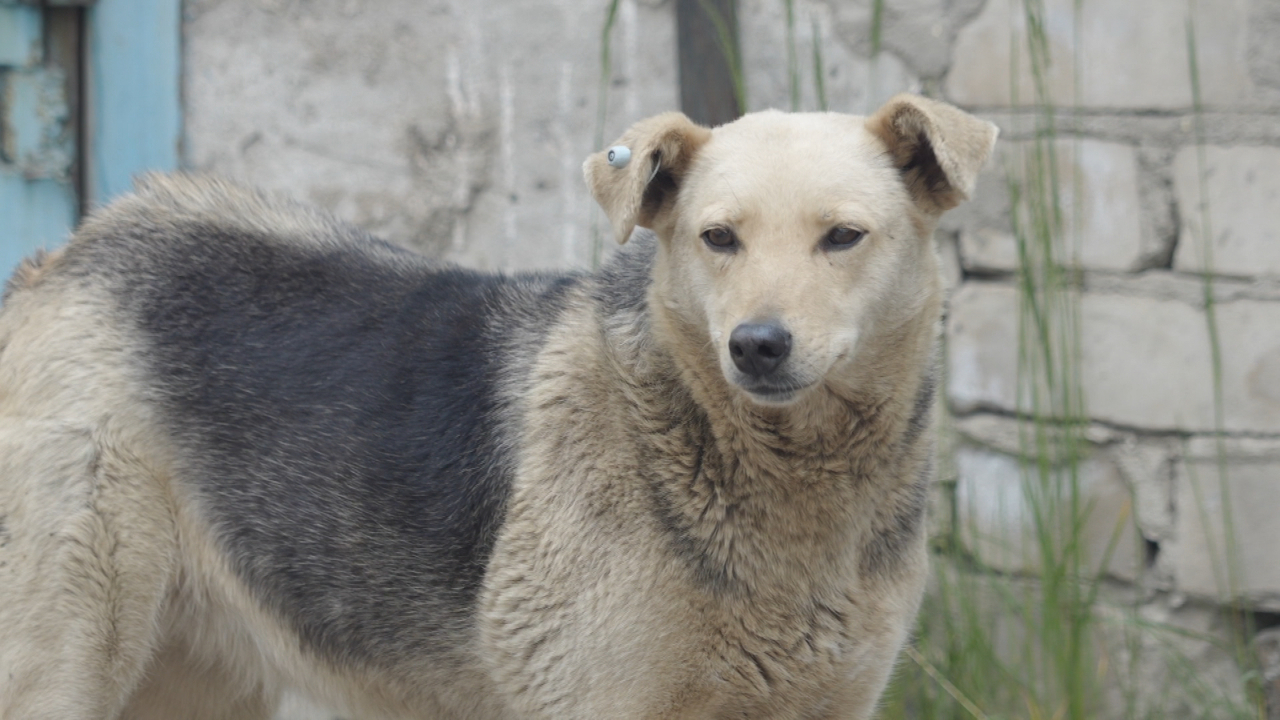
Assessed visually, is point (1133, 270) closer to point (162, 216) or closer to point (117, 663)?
point (162, 216)

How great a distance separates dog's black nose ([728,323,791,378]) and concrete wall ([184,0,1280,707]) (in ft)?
4.35

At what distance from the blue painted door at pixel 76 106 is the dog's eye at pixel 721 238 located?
7.27ft

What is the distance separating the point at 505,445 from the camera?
2566 millimetres

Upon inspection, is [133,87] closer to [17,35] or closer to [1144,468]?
[17,35]

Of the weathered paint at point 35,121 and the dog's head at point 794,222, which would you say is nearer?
the dog's head at point 794,222

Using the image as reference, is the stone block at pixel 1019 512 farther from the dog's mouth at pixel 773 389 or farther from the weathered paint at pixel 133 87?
the weathered paint at pixel 133 87

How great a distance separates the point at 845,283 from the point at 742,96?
120 centimetres

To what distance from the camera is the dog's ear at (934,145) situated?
2.28 m

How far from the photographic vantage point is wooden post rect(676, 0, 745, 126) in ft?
12.3

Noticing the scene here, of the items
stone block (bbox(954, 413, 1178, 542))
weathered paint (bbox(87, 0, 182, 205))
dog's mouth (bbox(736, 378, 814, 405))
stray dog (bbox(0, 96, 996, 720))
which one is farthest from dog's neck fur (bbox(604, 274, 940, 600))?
weathered paint (bbox(87, 0, 182, 205))

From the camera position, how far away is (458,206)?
3971 mm

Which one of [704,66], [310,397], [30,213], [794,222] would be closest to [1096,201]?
[704,66]

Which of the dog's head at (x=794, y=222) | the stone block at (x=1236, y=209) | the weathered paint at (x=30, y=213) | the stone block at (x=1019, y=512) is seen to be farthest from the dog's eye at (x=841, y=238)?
the weathered paint at (x=30, y=213)

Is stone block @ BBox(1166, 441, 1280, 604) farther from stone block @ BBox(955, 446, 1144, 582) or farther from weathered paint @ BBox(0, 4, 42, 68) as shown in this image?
weathered paint @ BBox(0, 4, 42, 68)
